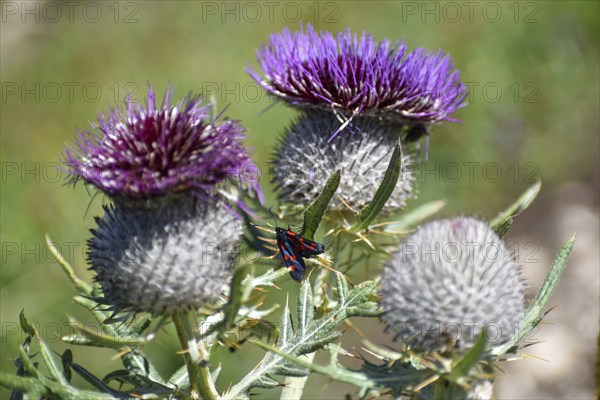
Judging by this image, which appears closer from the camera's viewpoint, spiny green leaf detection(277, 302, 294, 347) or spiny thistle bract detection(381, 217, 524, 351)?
spiny thistle bract detection(381, 217, 524, 351)

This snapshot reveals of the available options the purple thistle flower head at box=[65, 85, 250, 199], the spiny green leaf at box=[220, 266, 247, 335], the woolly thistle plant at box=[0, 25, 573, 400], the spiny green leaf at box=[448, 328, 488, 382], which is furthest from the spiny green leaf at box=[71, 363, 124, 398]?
the spiny green leaf at box=[448, 328, 488, 382]

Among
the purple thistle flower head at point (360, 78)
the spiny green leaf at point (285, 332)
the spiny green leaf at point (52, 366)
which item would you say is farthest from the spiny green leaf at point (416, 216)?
the spiny green leaf at point (52, 366)

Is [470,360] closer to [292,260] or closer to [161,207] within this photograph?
[292,260]

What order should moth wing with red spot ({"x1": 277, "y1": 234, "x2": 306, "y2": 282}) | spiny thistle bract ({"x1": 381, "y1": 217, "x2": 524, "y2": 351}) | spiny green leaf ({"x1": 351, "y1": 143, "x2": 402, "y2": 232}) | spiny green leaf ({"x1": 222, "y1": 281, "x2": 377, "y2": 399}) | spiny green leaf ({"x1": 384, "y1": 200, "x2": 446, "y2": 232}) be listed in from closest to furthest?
1. spiny thistle bract ({"x1": 381, "y1": 217, "x2": 524, "y2": 351})
2. spiny green leaf ({"x1": 222, "y1": 281, "x2": 377, "y2": 399})
3. spiny green leaf ({"x1": 351, "y1": 143, "x2": 402, "y2": 232})
4. moth wing with red spot ({"x1": 277, "y1": 234, "x2": 306, "y2": 282})
5. spiny green leaf ({"x1": 384, "y1": 200, "x2": 446, "y2": 232})

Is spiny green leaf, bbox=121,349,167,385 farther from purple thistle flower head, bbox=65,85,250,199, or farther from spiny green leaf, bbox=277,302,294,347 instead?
purple thistle flower head, bbox=65,85,250,199

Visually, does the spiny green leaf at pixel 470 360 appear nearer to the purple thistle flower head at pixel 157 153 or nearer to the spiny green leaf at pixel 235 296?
the spiny green leaf at pixel 235 296

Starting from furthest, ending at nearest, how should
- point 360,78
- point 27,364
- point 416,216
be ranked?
point 416,216
point 360,78
point 27,364

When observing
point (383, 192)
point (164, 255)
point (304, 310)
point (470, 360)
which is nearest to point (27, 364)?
point (164, 255)

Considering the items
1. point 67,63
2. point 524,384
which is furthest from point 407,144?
point 67,63
